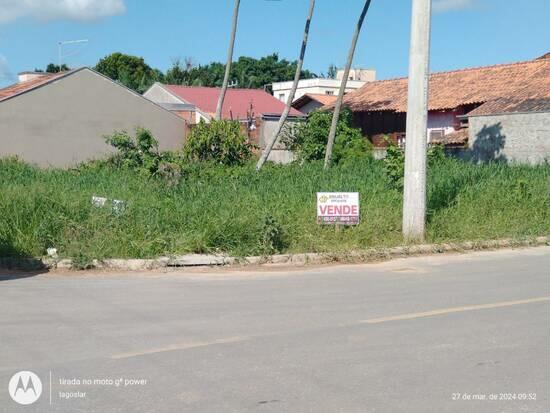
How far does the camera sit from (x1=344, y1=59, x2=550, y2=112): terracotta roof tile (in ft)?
109

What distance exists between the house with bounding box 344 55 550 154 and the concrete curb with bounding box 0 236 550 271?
17.1m

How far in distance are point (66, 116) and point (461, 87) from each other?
19.0m

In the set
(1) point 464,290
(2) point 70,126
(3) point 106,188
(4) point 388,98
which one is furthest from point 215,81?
(1) point 464,290

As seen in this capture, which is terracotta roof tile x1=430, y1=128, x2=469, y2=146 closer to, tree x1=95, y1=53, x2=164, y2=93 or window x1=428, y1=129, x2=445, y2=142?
window x1=428, y1=129, x2=445, y2=142

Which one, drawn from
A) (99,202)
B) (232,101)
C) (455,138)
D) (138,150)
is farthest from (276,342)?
(232,101)

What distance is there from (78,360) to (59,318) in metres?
1.73

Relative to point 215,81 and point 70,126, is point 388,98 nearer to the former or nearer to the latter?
point 70,126

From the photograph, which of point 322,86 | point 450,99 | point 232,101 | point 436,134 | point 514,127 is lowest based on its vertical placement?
point 514,127

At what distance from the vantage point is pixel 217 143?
89.6ft

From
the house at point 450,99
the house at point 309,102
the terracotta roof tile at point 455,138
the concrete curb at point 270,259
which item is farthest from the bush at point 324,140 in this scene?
the concrete curb at point 270,259

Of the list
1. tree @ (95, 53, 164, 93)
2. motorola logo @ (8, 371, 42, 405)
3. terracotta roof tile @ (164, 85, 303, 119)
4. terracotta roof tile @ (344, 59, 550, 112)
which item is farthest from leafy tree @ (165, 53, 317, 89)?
motorola logo @ (8, 371, 42, 405)

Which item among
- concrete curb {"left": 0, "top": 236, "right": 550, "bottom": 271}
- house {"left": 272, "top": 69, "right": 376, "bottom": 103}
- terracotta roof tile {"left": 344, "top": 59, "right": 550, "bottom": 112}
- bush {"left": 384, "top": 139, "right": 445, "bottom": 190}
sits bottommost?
concrete curb {"left": 0, "top": 236, "right": 550, "bottom": 271}

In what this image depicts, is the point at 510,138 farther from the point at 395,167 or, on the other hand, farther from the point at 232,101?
the point at 232,101

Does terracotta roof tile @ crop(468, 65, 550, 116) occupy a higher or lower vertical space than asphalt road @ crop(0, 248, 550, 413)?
higher
